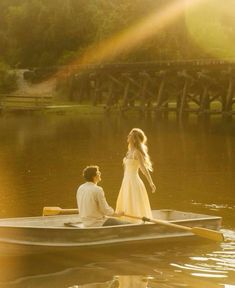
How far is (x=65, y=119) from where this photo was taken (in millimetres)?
50844

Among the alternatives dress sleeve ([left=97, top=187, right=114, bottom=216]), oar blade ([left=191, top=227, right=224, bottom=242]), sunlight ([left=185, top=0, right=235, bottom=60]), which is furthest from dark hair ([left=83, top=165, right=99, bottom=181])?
sunlight ([left=185, top=0, right=235, bottom=60])

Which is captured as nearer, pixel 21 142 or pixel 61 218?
pixel 61 218

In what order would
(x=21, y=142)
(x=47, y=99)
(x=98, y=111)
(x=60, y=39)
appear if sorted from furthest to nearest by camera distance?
1. (x=60, y=39)
2. (x=47, y=99)
3. (x=98, y=111)
4. (x=21, y=142)

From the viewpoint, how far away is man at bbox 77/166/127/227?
1280cm

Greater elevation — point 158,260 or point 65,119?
point 65,119

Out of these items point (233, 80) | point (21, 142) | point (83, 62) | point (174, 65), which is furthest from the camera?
point (83, 62)

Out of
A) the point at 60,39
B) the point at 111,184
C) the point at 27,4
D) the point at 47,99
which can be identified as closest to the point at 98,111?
the point at 47,99

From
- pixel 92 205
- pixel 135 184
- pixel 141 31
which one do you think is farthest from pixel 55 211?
pixel 141 31

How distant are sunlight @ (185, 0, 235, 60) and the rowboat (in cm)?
4058

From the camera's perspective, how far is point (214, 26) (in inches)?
2117

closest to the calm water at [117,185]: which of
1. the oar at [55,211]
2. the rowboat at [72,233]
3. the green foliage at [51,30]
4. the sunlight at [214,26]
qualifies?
the rowboat at [72,233]

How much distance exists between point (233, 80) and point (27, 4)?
35.7 m

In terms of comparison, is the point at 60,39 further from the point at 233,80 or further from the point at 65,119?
the point at 233,80

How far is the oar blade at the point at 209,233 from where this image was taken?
12883 mm
